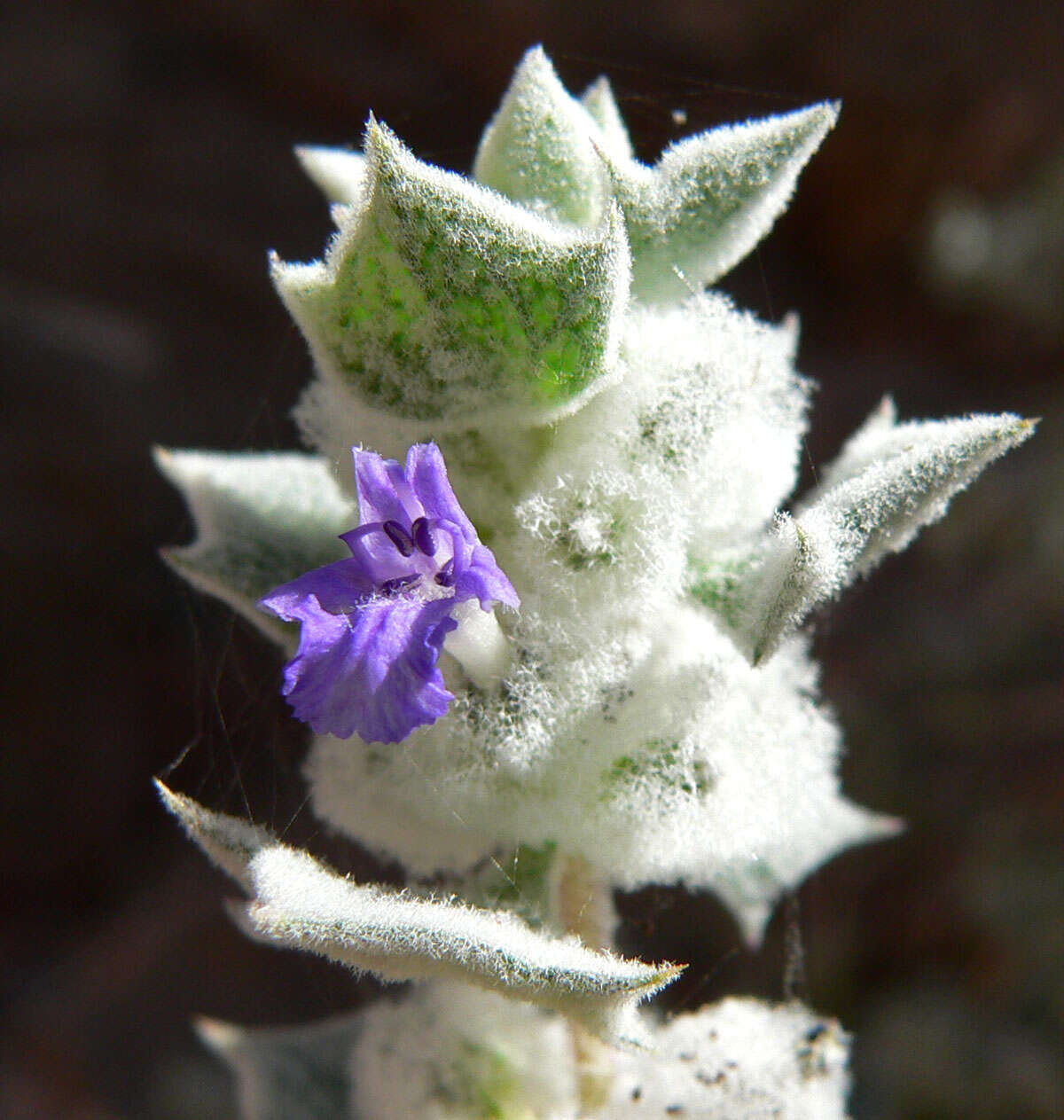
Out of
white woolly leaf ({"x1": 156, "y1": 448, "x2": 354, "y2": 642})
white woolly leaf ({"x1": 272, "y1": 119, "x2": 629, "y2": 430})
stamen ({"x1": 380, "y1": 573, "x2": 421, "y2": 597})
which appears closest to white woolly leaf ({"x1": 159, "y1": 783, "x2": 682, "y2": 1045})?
stamen ({"x1": 380, "y1": 573, "x2": 421, "y2": 597})

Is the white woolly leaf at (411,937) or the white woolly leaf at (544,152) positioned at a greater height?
the white woolly leaf at (544,152)

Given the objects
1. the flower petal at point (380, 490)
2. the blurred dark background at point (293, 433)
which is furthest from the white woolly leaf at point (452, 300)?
the blurred dark background at point (293, 433)

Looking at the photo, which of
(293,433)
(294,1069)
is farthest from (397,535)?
(293,433)

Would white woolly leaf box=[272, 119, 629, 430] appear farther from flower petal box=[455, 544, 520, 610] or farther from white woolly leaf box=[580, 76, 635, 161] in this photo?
white woolly leaf box=[580, 76, 635, 161]

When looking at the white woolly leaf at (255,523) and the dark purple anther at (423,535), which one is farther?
the white woolly leaf at (255,523)

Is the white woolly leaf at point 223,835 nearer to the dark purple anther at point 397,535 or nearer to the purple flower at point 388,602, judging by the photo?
the purple flower at point 388,602

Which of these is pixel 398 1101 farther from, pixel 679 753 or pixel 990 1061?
pixel 990 1061

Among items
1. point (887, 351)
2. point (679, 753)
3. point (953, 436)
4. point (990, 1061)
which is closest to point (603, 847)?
point (679, 753)
